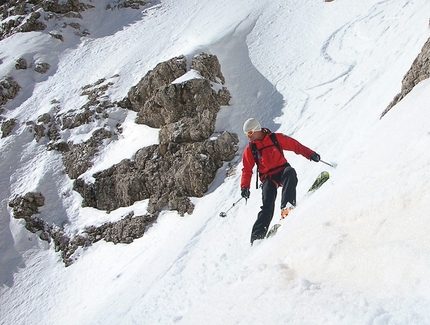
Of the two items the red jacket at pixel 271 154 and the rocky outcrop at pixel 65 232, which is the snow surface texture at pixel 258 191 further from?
the red jacket at pixel 271 154

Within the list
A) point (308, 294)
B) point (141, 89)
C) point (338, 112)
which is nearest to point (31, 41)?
point (141, 89)

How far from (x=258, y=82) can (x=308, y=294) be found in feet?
47.0

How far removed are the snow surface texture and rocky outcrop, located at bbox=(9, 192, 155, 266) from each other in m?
0.36

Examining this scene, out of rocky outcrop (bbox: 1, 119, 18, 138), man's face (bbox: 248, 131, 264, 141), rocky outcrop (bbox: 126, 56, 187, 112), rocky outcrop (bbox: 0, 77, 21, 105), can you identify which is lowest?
man's face (bbox: 248, 131, 264, 141)

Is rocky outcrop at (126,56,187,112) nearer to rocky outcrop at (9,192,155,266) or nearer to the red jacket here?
rocky outcrop at (9,192,155,266)

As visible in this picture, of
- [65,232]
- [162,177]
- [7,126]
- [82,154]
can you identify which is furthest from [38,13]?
[162,177]

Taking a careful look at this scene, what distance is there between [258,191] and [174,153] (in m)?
5.57

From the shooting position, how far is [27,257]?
1484 cm

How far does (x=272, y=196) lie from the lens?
617 centimetres

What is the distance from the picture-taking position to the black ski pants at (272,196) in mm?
5980

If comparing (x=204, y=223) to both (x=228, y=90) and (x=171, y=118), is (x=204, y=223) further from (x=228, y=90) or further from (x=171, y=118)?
(x=228, y=90)

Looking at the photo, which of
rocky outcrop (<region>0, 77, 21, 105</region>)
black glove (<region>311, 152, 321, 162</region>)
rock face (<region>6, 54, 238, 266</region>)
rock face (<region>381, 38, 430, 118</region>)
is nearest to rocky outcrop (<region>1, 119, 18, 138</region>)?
rocky outcrop (<region>0, 77, 21, 105</region>)

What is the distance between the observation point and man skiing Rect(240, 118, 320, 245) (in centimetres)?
609

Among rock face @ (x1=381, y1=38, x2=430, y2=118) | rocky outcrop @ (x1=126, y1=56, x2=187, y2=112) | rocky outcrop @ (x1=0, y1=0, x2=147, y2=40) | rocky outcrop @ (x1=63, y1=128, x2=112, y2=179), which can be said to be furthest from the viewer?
rocky outcrop @ (x1=0, y1=0, x2=147, y2=40)
